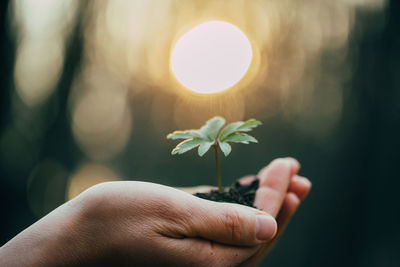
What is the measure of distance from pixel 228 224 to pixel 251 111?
4016 mm

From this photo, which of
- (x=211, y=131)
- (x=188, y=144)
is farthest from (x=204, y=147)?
(x=211, y=131)

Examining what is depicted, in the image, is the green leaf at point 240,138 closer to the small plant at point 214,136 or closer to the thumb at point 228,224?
the small plant at point 214,136

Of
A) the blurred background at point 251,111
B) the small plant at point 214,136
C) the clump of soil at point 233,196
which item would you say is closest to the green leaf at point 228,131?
the small plant at point 214,136

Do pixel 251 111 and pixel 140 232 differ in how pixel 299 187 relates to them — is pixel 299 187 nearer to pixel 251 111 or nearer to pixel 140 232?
pixel 140 232

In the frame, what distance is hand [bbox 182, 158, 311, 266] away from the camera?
1.96 meters

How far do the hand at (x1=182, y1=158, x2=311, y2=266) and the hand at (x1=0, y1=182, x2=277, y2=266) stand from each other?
0.53m

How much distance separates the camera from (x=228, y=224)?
4.49 feet

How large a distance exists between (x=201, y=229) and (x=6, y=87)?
4.94 metres

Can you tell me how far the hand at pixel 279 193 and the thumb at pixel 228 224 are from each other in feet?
1.64

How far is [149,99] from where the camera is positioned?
20.6 feet

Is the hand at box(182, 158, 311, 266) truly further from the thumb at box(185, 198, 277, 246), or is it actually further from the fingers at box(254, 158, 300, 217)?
the thumb at box(185, 198, 277, 246)

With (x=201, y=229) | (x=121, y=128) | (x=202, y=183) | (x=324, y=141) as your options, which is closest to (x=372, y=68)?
(x=324, y=141)

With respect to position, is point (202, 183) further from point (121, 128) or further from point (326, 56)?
point (326, 56)

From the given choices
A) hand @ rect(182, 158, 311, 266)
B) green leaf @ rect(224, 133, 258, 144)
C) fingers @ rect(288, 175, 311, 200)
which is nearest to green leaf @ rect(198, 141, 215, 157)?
green leaf @ rect(224, 133, 258, 144)
